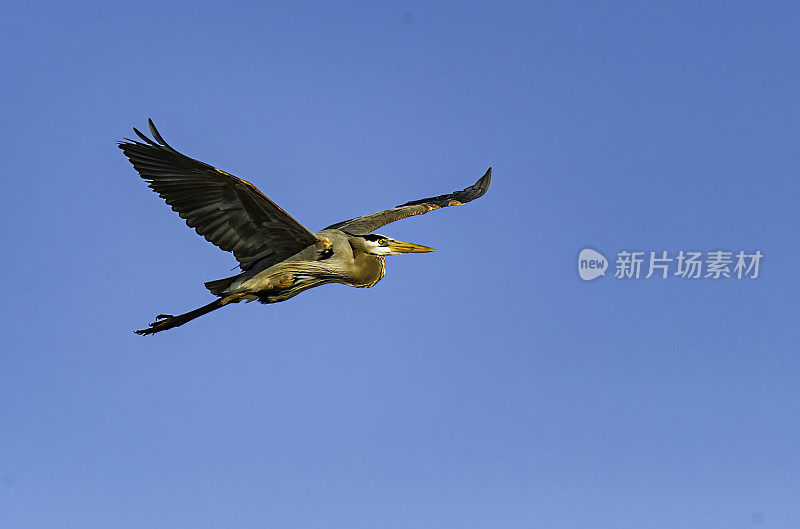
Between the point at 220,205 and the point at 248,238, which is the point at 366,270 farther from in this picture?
the point at 220,205

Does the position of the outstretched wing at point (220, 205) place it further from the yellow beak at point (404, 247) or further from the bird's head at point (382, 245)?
the yellow beak at point (404, 247)

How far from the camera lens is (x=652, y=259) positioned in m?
16.5

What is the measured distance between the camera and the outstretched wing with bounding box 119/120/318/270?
11234mm

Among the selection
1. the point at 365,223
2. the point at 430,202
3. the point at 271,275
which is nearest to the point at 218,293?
the point at 271,275

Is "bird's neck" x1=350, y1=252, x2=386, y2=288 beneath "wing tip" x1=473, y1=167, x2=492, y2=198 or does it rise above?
beneath

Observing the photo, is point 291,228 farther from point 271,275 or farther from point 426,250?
point 426,250

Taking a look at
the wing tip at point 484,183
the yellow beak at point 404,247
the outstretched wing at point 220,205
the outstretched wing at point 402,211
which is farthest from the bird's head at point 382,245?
the wing tip at point 484,183

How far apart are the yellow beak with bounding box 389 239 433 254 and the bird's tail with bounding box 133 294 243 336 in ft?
7.67

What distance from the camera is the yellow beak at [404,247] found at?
13.0 meters

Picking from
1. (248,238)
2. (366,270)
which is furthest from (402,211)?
(248,238)

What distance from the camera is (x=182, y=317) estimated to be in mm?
11914

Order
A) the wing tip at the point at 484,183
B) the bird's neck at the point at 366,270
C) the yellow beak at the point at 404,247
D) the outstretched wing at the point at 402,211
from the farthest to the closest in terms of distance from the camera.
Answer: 1. the wing tip at the point at 484,183
2. the outstretched wing at the point at 402,211
3. the yellow beak at the point at 404,247
4. the bird's neck at the point at 366,270

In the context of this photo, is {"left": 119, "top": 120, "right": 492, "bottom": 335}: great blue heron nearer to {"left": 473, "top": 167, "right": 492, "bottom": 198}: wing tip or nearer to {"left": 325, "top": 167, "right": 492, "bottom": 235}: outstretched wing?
{"left": 325, "top": 167, "right": 492, "bottom": 235}: outstretched wing

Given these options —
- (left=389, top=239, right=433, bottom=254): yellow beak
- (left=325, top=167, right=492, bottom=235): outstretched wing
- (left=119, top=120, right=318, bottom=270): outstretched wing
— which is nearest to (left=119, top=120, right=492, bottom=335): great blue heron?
(left=119, top=120, right=318, bottom=270): outstretched wing
